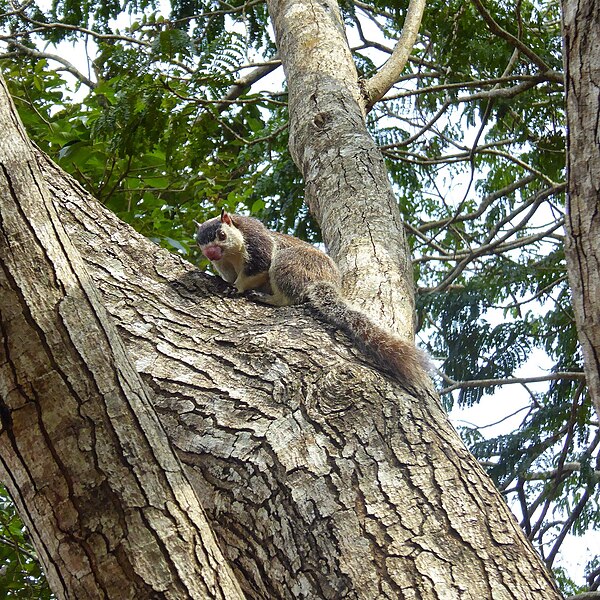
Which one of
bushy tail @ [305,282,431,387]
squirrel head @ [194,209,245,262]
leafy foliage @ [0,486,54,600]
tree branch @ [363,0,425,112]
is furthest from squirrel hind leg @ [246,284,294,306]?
leafy foliage @ [0,486,54,600]

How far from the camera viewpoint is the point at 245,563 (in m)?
2.00

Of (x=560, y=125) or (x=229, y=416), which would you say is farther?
(x=560, y=125)

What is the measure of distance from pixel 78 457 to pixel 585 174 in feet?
4.40

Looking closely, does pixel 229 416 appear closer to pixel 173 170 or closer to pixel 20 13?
pixel 173 170

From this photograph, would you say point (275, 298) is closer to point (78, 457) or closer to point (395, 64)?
point (395, 64)

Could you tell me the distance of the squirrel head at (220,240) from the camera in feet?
15.4

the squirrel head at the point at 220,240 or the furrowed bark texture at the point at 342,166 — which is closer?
the furrowed bark texture at the point at 342,166

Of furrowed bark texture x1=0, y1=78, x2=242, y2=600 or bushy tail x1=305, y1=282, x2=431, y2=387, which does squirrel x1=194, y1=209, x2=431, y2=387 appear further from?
furrowed bark texture x1=0, y1=78, x2=242, y2=600

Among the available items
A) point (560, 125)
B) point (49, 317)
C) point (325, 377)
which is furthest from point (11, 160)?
point (560, 125)

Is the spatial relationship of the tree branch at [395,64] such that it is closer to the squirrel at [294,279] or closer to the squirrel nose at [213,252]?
the squirrel at [294,279]

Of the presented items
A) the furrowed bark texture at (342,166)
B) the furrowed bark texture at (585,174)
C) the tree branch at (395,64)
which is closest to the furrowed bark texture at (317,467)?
the furrowed bark texture at (585,174)

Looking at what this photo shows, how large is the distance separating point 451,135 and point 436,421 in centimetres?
688

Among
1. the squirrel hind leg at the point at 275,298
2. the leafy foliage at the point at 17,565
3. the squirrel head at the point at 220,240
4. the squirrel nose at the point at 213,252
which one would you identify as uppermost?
the squirrel head at the point at 220,240

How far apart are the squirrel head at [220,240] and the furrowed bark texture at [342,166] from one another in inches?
26.2
